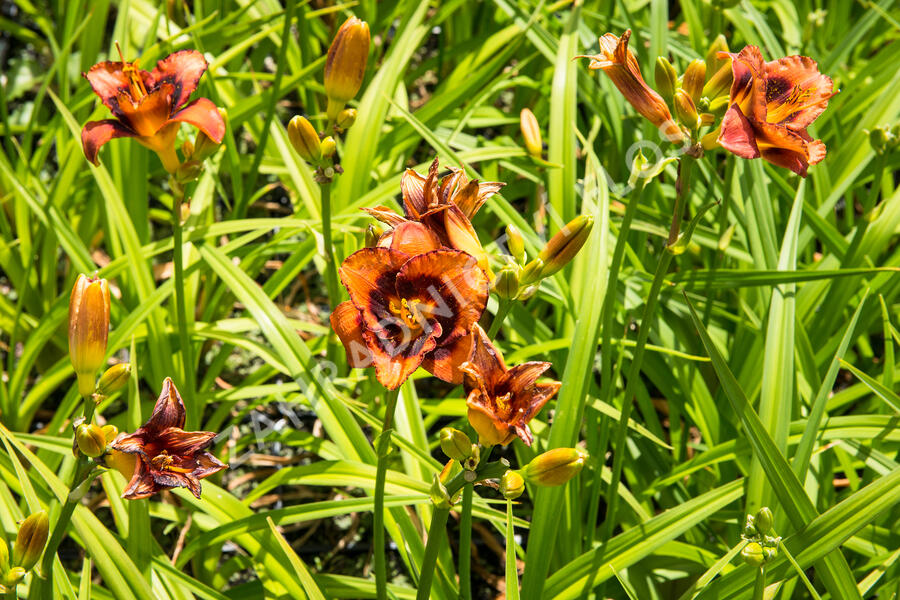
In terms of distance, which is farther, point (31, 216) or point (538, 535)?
point (31, 216)

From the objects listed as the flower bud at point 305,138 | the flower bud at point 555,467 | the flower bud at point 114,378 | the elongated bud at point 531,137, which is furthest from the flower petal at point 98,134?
the elongated bud at point 531,137

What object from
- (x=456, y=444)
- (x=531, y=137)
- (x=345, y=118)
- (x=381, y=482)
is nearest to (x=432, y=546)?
(x=381, y=482)

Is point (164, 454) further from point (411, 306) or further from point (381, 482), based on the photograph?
point (411, 306)

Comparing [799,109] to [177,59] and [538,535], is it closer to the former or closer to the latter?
[538,535]

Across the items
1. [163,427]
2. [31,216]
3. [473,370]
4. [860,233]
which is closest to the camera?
[473,370]

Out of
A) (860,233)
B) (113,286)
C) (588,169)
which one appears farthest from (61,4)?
(860,233)

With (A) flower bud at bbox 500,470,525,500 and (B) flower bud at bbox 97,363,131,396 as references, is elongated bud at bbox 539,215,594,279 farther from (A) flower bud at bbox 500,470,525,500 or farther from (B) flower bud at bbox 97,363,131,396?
(B) flower bud at bbox 97,363,131,396

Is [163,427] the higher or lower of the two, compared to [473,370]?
lower
